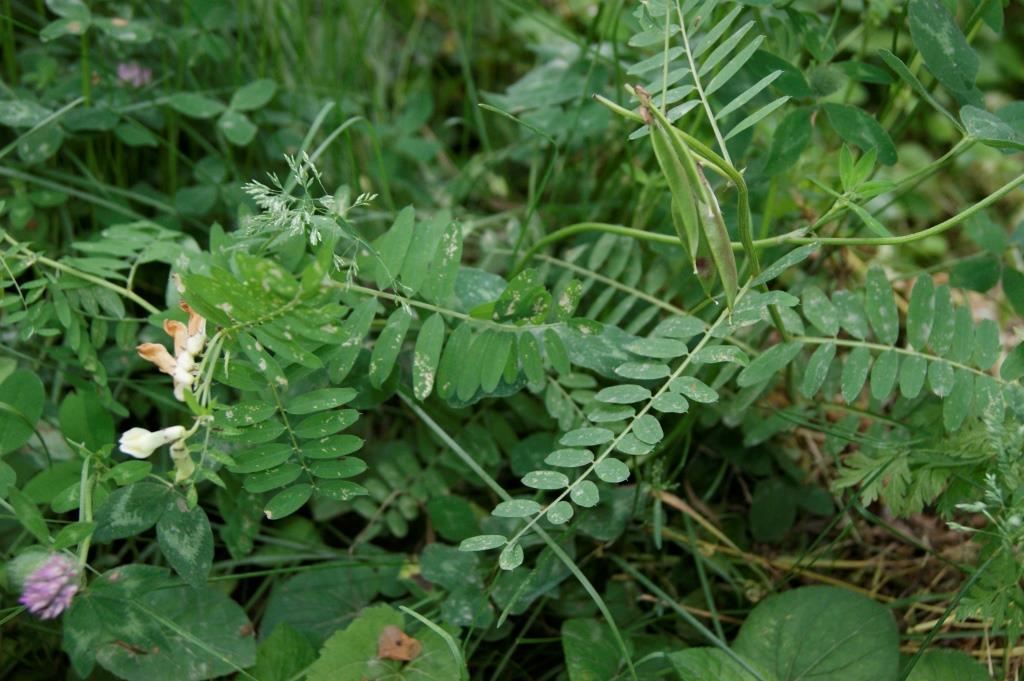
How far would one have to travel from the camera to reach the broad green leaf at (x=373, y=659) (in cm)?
123

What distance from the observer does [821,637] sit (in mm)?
1311

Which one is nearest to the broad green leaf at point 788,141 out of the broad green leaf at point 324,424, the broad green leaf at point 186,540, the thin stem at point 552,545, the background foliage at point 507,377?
the background foliage at point 507,377

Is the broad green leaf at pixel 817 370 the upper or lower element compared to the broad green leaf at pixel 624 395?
lower

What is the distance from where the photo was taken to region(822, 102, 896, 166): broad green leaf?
4.42 feet

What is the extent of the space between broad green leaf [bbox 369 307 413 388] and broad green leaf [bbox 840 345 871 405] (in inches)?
23.8

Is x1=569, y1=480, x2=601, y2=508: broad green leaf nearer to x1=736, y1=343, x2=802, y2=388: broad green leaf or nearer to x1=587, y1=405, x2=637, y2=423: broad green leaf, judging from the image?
x1=587, y1=405, x2=637, y2=423: broad green leaf

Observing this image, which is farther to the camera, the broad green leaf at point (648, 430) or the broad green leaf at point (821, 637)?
the broad green leaf at point (821, 637)

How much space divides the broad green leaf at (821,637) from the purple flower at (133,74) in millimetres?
1482

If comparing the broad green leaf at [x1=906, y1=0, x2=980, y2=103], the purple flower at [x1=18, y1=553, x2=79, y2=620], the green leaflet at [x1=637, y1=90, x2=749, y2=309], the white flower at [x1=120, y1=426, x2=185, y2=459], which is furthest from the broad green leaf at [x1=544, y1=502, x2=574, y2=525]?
the broad green leaf at [x1=906, y1=0, x2=980, y2=103]

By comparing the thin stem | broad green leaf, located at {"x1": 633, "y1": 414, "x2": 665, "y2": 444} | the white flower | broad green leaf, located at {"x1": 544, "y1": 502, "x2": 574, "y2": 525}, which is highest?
the white flower

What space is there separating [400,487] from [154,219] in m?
0.72

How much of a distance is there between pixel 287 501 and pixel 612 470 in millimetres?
408

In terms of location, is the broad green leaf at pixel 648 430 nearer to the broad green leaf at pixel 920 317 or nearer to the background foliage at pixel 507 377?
the background foliage at pixel 507 377

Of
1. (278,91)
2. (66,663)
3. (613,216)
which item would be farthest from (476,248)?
(66,663)
